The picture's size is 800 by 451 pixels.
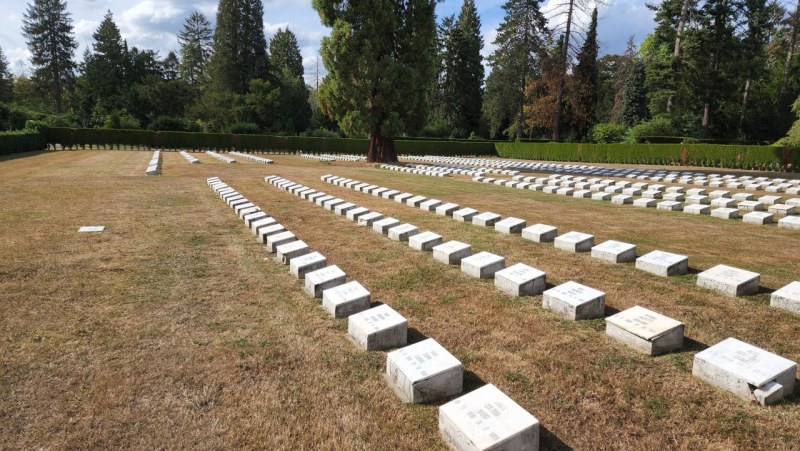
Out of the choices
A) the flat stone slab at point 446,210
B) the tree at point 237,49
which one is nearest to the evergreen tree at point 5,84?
the tree at point 237,49

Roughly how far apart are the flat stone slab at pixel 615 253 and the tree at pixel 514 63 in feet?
142

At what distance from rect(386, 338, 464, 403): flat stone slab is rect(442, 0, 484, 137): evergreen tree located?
53815mm

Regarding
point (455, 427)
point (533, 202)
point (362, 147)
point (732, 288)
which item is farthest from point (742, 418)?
point (362, 147)

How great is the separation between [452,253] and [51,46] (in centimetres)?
7374

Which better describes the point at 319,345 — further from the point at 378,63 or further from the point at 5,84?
A: the point at 5,84

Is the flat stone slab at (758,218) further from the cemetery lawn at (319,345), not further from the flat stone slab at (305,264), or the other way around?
the flat stone slab at (305,264)

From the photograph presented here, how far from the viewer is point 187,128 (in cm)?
4494

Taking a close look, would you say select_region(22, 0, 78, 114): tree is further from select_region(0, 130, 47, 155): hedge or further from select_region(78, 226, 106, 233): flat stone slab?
select_region(78, 226, 106, 233): flat stone slab

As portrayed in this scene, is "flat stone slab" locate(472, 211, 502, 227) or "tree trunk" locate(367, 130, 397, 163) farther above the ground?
"tree trunk" locate(367, 130, 397, 163)

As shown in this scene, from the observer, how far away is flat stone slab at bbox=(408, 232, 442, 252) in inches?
238

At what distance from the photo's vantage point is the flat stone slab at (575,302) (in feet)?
12.3

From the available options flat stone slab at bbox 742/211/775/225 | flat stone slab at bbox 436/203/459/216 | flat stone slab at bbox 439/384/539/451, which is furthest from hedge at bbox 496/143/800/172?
flat stone slab at bbox 439/384/539/451

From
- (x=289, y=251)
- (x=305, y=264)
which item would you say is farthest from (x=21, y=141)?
(x=305, y=264)

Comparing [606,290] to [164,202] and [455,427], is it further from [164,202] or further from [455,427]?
[164,202]
